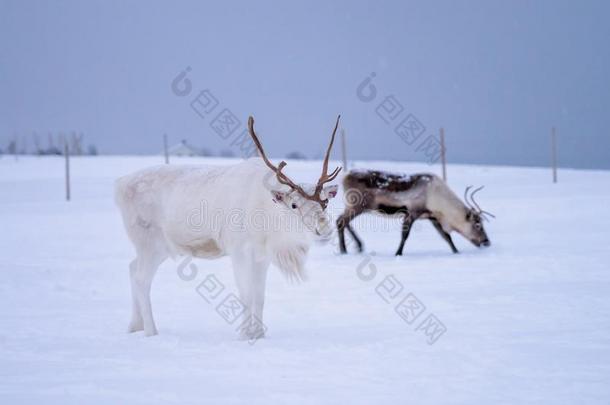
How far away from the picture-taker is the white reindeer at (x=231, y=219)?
5051mm

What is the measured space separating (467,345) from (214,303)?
3.34 metres

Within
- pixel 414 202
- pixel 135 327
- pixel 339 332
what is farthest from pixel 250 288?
pixel 414 202

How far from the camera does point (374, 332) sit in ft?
17.2

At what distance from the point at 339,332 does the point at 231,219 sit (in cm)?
134

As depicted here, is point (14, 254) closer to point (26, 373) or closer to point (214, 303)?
point (214, 303)

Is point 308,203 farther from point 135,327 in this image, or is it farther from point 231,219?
point 135,327

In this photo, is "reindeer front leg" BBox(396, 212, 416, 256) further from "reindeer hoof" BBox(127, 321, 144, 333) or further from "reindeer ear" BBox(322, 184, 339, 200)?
"reindeer hoof" BBox(127, 321, 144, 333)

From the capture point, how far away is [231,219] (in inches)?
209

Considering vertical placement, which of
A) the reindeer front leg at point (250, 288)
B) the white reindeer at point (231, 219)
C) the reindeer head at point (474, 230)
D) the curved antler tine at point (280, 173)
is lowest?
the reindeer head at point (474, 230)

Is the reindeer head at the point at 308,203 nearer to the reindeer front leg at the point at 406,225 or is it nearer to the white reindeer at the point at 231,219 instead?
the white reindeer at the point at 231,219

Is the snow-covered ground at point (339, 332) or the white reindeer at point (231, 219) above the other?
the white reindeer at point (231, 219)

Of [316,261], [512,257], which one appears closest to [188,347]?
[316,261]

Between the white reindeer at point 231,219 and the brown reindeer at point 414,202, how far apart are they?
5.68 meters

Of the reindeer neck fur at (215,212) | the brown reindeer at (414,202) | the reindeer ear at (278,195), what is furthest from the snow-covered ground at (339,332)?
the reindeer ear at (278,195)
